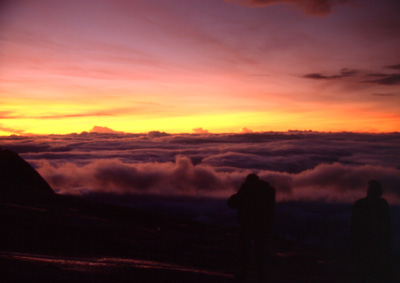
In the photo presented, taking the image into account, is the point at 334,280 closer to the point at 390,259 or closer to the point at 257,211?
the point at 390,259

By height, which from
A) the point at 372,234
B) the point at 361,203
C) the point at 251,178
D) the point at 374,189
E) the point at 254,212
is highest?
the point at 251,178

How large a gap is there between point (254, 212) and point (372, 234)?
2.54 metres

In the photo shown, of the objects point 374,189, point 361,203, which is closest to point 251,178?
point 361,203

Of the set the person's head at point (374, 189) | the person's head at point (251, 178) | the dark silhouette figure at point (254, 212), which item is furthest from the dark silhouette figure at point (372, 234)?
the person's head at point (251, 178)

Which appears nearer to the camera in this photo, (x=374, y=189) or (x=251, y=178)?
(x=374, y=189)

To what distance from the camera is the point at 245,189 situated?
20.1ft

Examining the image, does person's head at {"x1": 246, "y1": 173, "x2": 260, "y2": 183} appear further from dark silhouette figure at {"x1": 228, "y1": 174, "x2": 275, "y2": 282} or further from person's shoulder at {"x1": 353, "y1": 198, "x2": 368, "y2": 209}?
person's shoulder at {"x1": 353, "y1": 198, "x2": 368, "y2": 209}

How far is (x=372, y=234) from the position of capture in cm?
601

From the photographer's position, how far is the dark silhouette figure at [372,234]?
19.4ft

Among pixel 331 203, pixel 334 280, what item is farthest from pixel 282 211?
pixel 334 280

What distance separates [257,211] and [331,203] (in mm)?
218339

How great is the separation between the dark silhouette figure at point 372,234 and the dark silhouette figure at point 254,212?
6.12 ft

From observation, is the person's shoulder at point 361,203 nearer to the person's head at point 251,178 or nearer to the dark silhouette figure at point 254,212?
the dark silhouette figure at point 254,212

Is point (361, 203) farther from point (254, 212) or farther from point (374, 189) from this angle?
point (254, 212)
